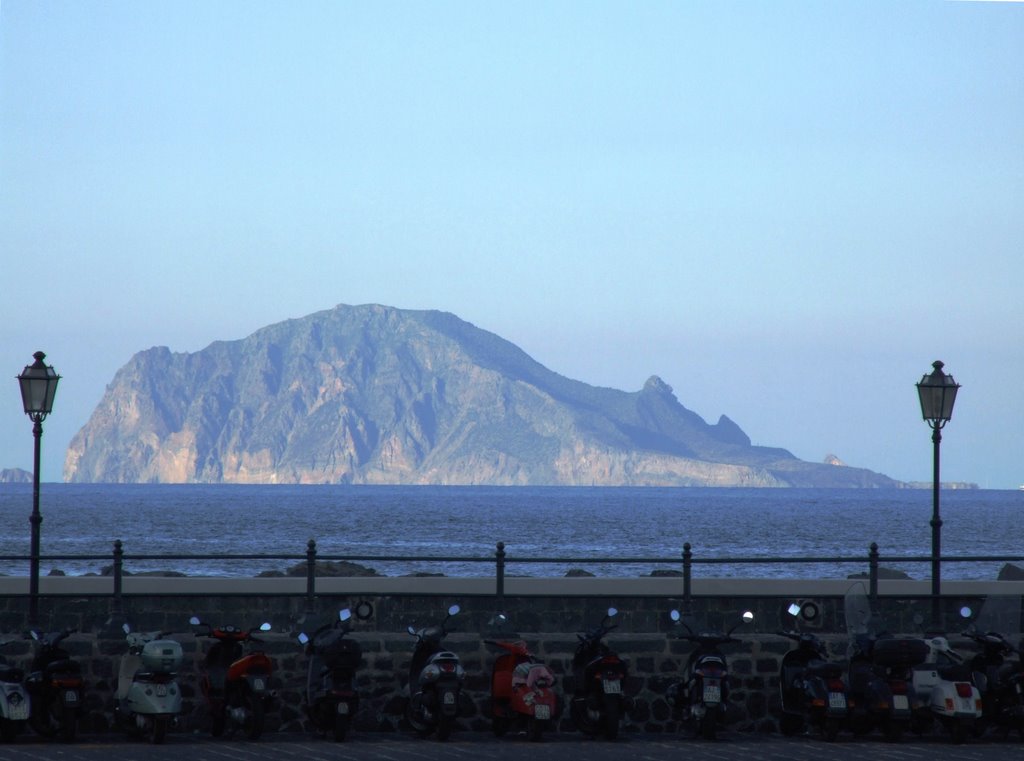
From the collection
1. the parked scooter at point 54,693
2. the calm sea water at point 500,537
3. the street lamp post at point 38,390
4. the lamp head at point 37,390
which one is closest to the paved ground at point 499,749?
the parked scooter at point 54,693

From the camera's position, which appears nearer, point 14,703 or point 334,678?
point 14,703

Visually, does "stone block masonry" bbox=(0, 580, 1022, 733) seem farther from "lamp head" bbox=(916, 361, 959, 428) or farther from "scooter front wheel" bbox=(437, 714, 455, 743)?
"lamp head" bbox=(916, 361, 959, 428)

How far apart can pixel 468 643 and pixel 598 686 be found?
1.37 metres

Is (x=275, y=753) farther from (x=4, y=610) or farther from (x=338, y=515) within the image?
(x=338, y=515)

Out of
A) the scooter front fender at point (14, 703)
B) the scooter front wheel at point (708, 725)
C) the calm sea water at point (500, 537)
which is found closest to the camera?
the scooter front fender at point (14, 703)

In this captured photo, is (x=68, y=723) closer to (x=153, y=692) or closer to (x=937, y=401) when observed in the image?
(x=153, y=692)

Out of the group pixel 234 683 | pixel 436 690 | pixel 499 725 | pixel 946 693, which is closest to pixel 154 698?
pixel 234 683

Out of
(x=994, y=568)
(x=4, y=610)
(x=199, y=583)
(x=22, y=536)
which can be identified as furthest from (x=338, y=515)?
(x=4, y=610)

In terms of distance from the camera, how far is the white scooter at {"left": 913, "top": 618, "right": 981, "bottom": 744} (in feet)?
42.1

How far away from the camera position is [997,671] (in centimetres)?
1334

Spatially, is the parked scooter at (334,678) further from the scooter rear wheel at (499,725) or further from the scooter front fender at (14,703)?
the scooter front fender at (14,703)

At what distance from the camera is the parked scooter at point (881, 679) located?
1284 centimetres

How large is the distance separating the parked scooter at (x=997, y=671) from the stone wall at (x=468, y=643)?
1.48ft

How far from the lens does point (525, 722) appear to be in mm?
13195
